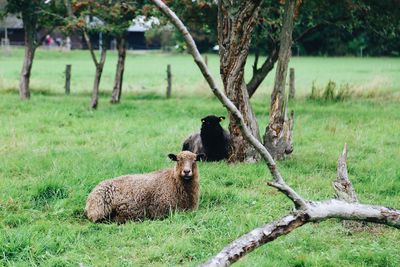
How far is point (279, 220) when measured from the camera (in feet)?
16.5

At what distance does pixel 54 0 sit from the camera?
25.7 metres

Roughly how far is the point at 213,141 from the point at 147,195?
4.63m

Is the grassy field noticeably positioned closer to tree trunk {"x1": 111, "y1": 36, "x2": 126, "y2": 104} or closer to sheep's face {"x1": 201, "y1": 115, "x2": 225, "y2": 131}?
sheep's face {"x1": 201, "y1": 115, "x2": 225, "y2": 131}

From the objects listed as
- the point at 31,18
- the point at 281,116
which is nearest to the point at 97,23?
the point at 31,18

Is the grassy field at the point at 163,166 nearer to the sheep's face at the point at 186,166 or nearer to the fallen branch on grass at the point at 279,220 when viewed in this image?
the sheep's face at the point at 186,166

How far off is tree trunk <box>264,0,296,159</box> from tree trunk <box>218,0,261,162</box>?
1.30 ft

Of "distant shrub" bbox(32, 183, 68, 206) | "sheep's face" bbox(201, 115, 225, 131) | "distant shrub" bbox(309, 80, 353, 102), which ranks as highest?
"sheep's face" bbox(201, 115, 225, 131)

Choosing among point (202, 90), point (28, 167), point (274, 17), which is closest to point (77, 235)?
point (28, 167)

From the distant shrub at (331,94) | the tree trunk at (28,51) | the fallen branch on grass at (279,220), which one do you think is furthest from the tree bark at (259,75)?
the fallen branch on grass at (279,220)

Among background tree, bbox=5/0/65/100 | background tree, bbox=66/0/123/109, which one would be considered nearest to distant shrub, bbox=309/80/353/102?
background tree, bbox=66/0/123/109

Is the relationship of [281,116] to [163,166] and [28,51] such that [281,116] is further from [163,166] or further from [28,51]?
[28,51]

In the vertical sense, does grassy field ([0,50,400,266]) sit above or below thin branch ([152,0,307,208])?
below

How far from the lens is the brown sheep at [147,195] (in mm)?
9156

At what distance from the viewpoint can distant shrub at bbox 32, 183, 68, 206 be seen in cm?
970
